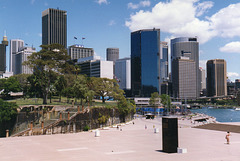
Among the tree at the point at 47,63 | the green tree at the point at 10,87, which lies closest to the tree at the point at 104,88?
the tree at the point at 47,63

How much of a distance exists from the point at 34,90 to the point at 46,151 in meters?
69.9

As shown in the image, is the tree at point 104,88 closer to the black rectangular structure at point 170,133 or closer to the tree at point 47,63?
the tree at point 47,63

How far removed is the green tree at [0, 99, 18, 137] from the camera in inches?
2781

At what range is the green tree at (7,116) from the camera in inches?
2781

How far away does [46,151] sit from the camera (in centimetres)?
3541

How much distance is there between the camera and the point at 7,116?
2781 inches

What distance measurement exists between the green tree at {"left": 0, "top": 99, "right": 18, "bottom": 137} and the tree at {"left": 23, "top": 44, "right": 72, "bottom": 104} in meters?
12.9

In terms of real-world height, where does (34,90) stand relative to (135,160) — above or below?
above

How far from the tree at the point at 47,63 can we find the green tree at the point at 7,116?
12.9 m

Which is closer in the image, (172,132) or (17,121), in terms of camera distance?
(172,132)

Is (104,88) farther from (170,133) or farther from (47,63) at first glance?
(170,133)

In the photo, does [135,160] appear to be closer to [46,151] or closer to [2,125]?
[46,151]

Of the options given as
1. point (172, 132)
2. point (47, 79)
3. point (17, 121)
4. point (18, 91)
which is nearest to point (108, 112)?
point (47, 79)

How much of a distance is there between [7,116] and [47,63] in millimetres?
20719
